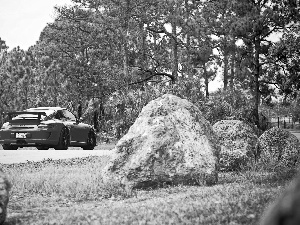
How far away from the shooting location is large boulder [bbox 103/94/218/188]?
31.1ft

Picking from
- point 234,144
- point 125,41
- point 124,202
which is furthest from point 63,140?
point 125,41

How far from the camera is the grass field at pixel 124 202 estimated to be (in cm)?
582

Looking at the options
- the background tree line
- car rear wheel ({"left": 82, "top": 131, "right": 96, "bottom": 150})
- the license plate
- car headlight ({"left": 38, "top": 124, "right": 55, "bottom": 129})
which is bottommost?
car rear wheel ({"left": 82, "top": 131, "right": 96, "bottom": 150})

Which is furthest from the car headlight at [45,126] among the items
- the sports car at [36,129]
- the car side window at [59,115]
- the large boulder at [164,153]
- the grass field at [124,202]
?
the large boulder at [164,153]

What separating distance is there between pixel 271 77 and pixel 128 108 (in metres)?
11.4

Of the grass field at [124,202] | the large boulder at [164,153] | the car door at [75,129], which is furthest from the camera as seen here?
the car door at [75,129]

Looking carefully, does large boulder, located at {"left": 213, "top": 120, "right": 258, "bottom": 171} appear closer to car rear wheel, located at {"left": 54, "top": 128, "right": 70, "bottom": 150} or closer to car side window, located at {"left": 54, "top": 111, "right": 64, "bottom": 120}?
car rear wheel, located at {"left": 54, "top": 128, "right": 70, "bottom": 150}

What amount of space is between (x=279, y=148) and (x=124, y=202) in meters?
6.50

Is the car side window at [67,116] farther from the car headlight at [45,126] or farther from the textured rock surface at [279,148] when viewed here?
the textured rock surface at [279,148]

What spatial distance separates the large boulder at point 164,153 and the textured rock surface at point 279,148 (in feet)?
10.0

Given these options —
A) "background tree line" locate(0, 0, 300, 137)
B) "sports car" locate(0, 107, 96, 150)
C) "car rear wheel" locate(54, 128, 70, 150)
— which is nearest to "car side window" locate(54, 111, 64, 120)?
"sports car" locate(0, 107, 96, 150)

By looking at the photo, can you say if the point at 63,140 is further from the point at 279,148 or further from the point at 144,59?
the point at 144,59

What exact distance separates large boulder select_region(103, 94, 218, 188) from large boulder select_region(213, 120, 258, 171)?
2537mm

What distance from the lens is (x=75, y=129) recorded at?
19.0 meters
